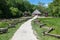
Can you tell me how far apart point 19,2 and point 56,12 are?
75.0 ft

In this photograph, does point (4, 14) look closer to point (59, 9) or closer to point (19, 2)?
point (59, 9)

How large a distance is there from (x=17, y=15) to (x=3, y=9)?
13717 millimetres

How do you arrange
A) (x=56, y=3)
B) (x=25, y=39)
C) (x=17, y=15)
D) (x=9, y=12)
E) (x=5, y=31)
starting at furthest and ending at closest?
(x=56, y=3), (x=17, y=15), (x=9, y=12), (x=5, y=31), (x=25, y=39)

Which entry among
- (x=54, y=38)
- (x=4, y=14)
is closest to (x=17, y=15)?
(x=4, y=14)

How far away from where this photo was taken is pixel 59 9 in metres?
68.6

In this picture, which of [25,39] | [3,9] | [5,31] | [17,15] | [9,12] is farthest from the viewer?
[17,15]

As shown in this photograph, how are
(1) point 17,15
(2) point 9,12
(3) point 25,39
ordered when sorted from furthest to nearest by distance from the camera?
1. (1) point 17,15
2. (2) point 9,12
3. (3) point 25,39

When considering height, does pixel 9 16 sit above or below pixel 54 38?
below

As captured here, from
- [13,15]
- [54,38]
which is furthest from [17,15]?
[54,38]

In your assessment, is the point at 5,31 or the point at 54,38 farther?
the point at 5,31

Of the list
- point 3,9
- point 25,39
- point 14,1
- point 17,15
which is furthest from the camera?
point 14,1

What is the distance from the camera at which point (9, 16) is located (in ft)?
219

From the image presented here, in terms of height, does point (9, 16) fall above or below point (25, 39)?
below

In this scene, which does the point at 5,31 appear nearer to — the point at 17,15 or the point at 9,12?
the point at 9,12
